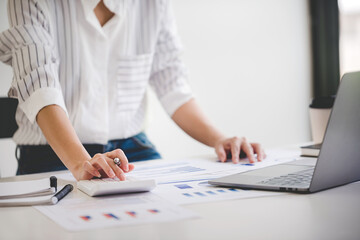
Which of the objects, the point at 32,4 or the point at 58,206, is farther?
the point at 32,4

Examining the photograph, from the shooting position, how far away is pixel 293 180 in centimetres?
88

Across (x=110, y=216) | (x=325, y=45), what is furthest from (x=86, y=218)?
(x=325, y=45)

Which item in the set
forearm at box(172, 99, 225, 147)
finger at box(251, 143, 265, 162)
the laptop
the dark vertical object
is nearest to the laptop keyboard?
the laptop

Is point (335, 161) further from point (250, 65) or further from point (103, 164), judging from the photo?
point (250, 65)

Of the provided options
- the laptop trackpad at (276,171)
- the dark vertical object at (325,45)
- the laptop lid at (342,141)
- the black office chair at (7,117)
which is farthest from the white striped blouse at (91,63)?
the dark vertical object at (325,45)

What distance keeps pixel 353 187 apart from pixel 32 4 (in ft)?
2.95

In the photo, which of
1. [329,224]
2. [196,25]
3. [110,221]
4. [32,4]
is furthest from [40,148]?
[196,25]

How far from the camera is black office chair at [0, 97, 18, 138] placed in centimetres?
153

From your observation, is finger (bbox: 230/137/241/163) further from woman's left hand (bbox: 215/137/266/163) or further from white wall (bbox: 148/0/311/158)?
white wall (bbox: 148/0/311/158)

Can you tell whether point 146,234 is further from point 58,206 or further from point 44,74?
point 44,74

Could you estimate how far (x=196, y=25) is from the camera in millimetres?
2648

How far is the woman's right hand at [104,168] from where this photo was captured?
0.90 metres

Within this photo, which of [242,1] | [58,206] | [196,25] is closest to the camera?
[58,206]

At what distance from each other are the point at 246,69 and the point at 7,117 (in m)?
1.65
